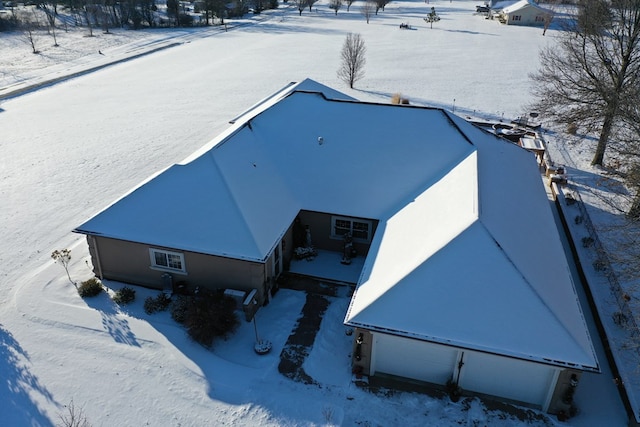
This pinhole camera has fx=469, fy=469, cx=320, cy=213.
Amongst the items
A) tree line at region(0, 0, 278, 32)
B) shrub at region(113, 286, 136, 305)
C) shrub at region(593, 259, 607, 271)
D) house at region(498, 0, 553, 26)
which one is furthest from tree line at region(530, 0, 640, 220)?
tree line at region(0, 0, 278, 32)

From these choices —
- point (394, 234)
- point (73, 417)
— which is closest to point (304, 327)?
point (394, 234)

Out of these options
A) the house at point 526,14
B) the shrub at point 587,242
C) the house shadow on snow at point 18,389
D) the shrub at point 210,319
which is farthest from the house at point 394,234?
the house at point 526,14

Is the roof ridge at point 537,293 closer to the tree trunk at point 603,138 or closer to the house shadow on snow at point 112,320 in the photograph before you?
the house shadow on snow at point 112,320

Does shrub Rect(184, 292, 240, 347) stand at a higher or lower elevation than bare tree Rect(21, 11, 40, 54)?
lower

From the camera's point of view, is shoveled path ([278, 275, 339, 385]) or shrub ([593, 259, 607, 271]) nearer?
shoveled path ([278, 275, 339, 385])

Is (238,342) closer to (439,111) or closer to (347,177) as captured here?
(347,177)

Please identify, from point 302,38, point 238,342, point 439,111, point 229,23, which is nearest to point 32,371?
point 238,342

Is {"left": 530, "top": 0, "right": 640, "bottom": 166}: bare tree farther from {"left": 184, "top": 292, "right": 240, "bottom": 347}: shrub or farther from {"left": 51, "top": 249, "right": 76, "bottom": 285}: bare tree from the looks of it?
{"left": 51, "top": 249, "right": 76, "bottom": 285}: bare tree

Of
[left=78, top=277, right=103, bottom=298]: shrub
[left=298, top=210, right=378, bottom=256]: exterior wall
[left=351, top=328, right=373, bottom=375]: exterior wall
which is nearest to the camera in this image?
[left=351, top=328, right=373, bottom=375]: exterior wall

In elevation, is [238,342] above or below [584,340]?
below
